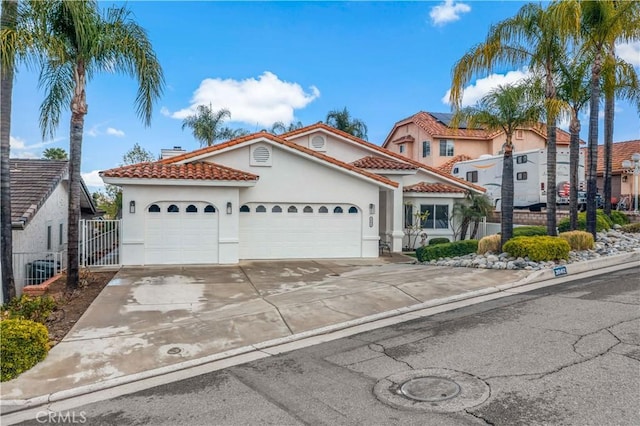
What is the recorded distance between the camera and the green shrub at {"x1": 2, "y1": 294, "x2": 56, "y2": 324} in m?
8.61

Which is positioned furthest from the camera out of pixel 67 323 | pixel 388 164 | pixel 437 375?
pixel 388 164

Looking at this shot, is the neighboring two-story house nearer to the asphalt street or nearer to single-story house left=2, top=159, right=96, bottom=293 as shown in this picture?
single-story house left=2, top=159, right=96, bottom=293

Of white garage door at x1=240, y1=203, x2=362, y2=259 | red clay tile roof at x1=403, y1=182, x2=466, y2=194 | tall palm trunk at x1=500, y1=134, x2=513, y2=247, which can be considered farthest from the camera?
red clay tile roof at x1=403, y1=182, x2=466, y2=194

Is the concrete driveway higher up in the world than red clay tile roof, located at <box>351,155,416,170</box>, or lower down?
lower down

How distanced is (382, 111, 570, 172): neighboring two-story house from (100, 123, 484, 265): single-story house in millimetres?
17257

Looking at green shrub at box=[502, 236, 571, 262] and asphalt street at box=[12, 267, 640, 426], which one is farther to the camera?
green shrub at box=[502, 236, 571, 262]

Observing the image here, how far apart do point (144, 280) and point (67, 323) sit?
381cm

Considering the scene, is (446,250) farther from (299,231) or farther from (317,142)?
(317,142)

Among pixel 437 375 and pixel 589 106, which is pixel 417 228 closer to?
pixel 589 106

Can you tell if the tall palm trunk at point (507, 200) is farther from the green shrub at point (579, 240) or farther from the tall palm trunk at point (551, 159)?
the green shrub at point (579, 240)

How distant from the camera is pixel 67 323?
340 inches

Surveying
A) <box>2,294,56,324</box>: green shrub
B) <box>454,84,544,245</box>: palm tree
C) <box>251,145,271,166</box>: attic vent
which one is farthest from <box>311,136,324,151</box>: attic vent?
<box>2,294,56,324</box>: green shrub

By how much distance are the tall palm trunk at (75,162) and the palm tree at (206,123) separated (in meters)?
27.0

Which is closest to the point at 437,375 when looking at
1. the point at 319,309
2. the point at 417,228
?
the point at 319,309
